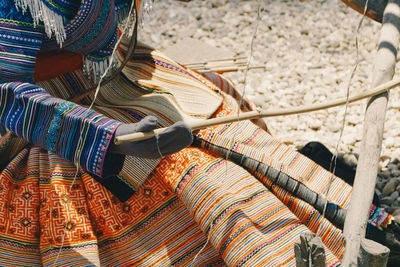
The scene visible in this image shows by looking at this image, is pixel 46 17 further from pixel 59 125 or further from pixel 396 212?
pixel 396 212

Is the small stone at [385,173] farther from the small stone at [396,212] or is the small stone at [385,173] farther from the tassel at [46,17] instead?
→ the tassel at [46,17]

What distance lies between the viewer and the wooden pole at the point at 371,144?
155 centimetres

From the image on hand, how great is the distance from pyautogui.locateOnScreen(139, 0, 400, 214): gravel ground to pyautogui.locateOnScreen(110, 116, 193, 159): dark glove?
4.60ft

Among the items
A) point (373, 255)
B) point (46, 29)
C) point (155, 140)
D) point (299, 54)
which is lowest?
point (299, 54)

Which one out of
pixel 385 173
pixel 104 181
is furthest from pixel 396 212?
pixel 104 181

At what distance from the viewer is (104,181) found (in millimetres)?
1926

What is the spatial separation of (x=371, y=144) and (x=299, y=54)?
226 centimetres

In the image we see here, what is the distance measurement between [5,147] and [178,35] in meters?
2.45

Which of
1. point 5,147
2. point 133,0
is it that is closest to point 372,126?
point 133,0

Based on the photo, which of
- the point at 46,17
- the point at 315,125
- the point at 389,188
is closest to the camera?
the point at 46,17

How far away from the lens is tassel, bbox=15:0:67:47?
1.78 meters

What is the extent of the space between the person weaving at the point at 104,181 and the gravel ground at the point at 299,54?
94 cm

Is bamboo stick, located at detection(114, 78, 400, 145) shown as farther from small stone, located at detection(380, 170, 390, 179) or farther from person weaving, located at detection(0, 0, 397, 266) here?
small stone, located at detection(380, 170, 390, 179)

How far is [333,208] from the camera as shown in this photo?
2.04 meters
